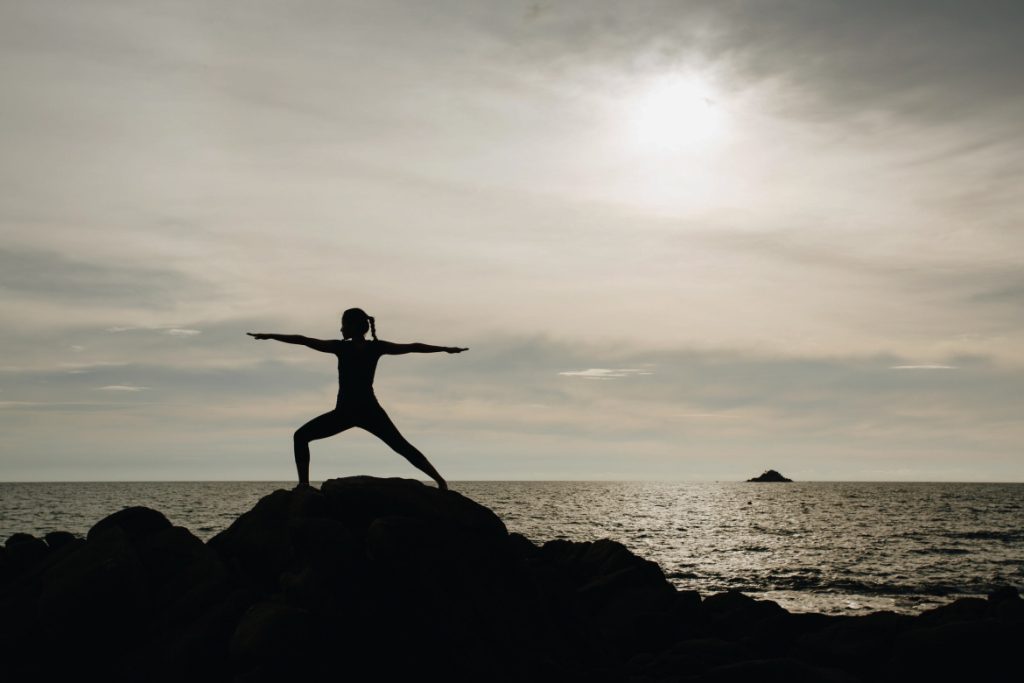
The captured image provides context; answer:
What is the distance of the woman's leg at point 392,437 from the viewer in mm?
11102

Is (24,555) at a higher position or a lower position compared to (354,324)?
lower

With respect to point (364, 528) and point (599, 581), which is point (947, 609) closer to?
point (599, 581)

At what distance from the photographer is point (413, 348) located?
11141 mm

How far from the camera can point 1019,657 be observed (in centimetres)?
1393

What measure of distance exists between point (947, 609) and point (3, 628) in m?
19.2

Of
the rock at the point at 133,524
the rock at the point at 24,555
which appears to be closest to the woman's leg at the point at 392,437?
the rock at the point at 133,524

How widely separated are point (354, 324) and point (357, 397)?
101 centimetres

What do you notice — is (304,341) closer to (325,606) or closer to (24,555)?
(325,606)

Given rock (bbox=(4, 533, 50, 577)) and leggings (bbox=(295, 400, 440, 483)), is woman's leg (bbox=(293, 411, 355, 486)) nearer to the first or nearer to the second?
leggings (bbox=(295, 400, 440, 483))

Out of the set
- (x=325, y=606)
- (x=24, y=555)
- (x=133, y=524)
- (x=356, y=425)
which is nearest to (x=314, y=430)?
(x=356, y=425)

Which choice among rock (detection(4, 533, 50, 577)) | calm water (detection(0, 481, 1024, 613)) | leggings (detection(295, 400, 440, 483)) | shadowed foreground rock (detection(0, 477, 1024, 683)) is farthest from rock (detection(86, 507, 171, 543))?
calm water (detection(0, 481, 1024, 613))

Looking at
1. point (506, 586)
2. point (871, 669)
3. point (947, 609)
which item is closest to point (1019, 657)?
point (871, 669)

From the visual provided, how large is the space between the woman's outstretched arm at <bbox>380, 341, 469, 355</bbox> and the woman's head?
0.22m

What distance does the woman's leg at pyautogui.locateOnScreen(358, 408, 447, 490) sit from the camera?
11102mm
